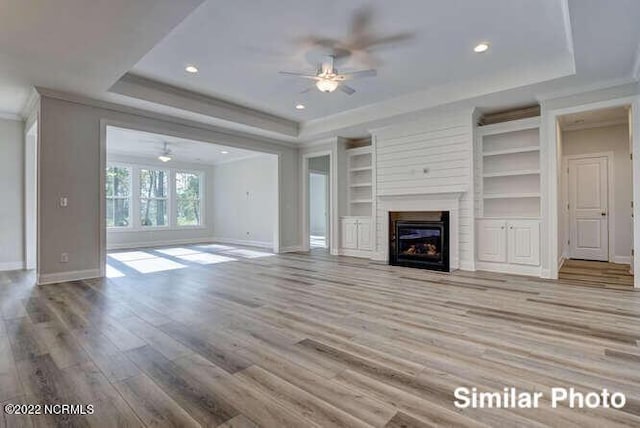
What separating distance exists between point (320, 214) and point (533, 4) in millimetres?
10920

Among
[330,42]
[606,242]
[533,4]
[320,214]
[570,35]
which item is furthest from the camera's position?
[320,214]

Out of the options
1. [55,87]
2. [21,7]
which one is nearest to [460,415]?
[21,7]

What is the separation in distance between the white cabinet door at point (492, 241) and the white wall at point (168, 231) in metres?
8.53

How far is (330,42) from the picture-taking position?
3814mm

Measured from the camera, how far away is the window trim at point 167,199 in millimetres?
9305

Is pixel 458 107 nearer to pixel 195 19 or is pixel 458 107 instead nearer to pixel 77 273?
pixel 195 19

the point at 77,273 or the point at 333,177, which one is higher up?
the point at 333,177

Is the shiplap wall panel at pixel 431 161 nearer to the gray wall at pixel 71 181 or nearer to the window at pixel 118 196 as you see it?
the gray wall at pixel 71 181

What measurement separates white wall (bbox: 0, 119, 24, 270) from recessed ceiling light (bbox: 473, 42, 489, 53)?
304 inches

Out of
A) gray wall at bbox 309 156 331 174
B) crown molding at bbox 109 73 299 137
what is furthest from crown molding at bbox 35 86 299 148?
gray wall at bbox 309 156 331 174

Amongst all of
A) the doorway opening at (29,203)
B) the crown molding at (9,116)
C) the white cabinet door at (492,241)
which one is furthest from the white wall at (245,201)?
the white cabinet door at (492,241)

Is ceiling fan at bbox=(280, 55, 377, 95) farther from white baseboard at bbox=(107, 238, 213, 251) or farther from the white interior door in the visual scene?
white baseboard at bbox=(107, 238, 213, 251)

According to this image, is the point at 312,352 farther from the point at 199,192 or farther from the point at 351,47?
the point at 199,192

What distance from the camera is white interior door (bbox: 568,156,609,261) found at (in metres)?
6.38
